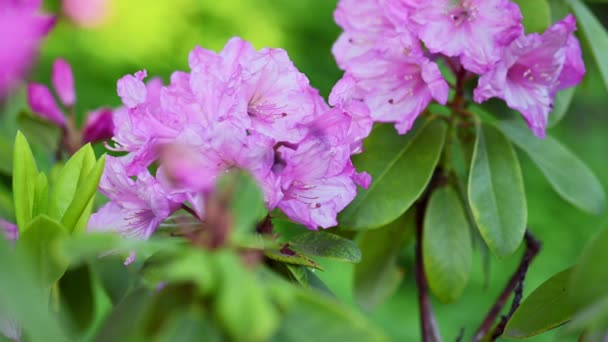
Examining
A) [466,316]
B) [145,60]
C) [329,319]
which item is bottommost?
[466,316]

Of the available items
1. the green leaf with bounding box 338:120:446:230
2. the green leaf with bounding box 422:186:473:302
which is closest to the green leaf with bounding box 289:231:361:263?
the green leaf with bounding box 338:120:446:230

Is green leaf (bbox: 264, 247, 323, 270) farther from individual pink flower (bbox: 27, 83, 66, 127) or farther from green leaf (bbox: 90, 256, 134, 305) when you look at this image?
individual pink flower (bbox: 27, 83, 66, 127)

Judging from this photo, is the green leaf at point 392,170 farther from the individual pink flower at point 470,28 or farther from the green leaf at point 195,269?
the green leaf at point 195,269

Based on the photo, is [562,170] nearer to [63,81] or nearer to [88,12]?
[63,81]

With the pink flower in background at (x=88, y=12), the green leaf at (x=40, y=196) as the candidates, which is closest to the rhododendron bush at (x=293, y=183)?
the green leaf at (x=40, y=196)

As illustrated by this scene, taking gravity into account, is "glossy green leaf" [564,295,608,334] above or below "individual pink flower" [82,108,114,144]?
above

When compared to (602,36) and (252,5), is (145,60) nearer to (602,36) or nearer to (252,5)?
(252,5)

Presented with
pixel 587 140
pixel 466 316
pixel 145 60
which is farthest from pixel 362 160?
pixel 587 140

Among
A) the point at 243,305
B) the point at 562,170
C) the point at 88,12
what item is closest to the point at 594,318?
the point at 243,305
